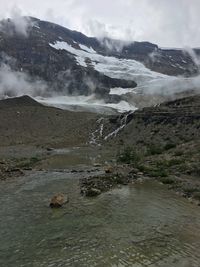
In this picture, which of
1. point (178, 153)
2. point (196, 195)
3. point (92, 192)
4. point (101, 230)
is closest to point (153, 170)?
point (178, 153)

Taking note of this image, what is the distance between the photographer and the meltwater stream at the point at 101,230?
25891mm

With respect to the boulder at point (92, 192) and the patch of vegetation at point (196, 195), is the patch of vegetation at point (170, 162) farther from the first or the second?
the boulder at point (92, 192)

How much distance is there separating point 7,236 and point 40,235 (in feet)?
6.89

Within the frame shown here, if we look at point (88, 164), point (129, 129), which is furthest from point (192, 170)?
point (129, 129)

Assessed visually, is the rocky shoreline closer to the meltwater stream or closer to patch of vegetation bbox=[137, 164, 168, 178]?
patch of vegetation bbox=[137, 164, 168, 178]

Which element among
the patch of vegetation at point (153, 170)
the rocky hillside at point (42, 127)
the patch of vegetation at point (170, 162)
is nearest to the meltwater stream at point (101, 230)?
the patch of vegetation at point (153, 170)

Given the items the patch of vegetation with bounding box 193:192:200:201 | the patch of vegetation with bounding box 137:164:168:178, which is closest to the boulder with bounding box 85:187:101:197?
the patch of vegetation with bounding box 193:192:200:201

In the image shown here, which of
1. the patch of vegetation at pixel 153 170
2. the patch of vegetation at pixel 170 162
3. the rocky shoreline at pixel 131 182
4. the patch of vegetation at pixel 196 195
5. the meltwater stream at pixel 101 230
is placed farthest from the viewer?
the patch of vegetation at pixel 170 162

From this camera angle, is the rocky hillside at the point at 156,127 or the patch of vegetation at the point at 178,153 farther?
the rocky hillside at the point at 156,127

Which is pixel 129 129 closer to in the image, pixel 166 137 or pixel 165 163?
pixel 166 137

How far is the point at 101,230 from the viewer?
102ft

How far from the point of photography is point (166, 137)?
9206cm

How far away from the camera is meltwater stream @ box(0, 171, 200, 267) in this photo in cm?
2589

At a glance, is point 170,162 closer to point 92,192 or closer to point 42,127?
point 92,192
